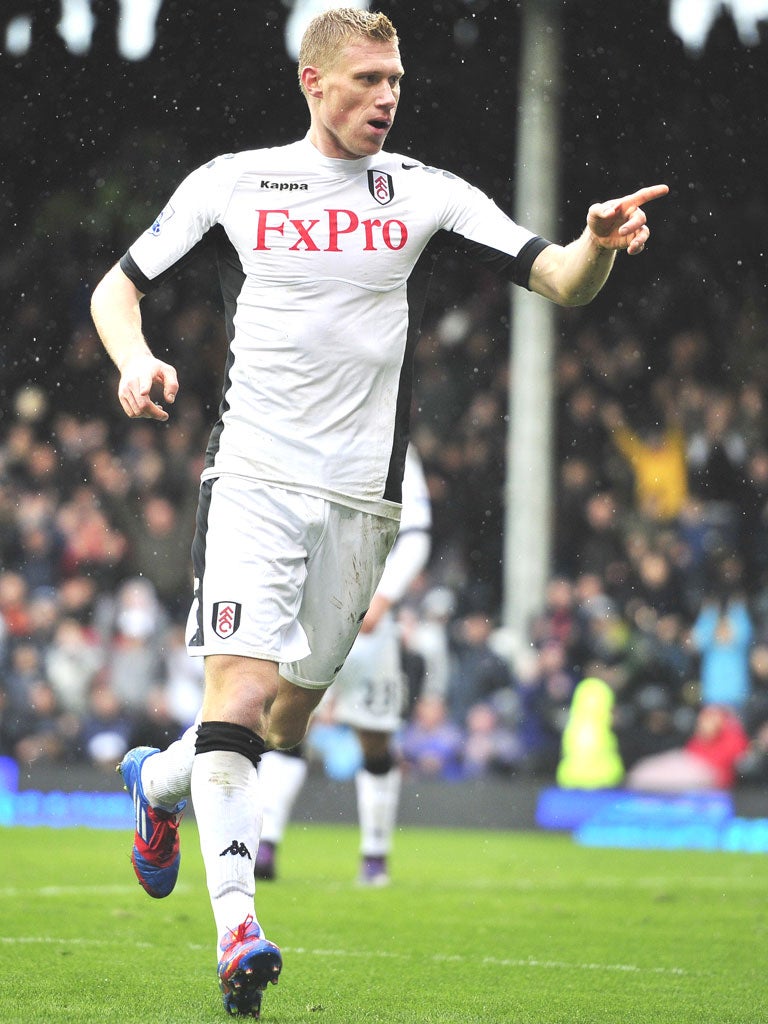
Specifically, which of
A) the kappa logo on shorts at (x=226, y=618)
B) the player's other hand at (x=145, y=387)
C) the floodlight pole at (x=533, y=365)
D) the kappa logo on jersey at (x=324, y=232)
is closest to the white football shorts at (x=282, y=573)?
the kappa logo on shorts at (x=226, y=618)

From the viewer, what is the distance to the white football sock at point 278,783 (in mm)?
8281

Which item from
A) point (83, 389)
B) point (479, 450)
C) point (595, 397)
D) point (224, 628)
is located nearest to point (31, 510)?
point (83, 389)

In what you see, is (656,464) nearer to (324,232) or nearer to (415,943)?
(415,943)

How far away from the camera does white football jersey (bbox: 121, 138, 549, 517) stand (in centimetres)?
471

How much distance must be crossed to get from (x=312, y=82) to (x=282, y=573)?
1375 mm

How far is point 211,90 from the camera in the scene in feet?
58.4

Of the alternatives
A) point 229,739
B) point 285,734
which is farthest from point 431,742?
point 229,739

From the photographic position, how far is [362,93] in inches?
185

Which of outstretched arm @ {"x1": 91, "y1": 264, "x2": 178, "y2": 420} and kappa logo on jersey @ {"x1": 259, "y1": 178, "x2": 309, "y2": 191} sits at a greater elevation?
kappa logo on jersey @ {"x1": 259, "y1": 178, "x2": 309, "y2": 191}

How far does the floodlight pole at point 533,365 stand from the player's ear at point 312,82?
1087 cm

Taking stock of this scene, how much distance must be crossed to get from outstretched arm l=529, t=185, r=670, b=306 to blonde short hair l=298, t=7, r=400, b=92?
74 cm

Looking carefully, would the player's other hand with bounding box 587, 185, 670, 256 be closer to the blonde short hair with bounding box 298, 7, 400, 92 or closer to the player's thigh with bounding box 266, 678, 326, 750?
the blonde short hair with bounding box 298, 7, 400, 92

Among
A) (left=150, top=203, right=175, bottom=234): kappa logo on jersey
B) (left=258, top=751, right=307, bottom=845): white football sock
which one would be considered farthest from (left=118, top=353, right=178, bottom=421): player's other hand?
(left=258, top=751, right=307, bottom=845): white football sock

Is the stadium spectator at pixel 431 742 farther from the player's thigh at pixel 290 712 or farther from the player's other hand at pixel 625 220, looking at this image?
the player's other hand at pixel 625 220
